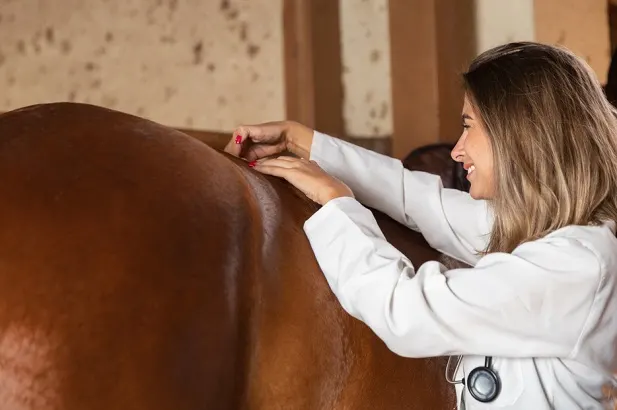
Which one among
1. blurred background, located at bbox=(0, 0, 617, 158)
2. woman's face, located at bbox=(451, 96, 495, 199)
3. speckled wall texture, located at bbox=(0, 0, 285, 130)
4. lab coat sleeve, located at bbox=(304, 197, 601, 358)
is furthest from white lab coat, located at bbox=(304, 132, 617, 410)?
speckled wall texture, located at bbox=(0, 0, 285, 130)

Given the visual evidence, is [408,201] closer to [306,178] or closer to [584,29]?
[306,178]

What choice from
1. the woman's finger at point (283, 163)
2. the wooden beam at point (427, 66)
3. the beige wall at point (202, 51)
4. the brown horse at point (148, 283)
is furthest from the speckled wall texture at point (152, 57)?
the brown horse at point (148, 283)

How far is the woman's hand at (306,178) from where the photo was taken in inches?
31.0

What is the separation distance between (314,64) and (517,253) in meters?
1.10

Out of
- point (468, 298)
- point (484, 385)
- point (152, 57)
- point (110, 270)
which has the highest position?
point (152, 57)

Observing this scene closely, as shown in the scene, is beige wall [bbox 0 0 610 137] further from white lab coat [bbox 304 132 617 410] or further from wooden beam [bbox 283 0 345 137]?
white lab coat [bbox 304 132 617 410]

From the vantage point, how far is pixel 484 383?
0.77 metres

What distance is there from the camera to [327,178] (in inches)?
32.2

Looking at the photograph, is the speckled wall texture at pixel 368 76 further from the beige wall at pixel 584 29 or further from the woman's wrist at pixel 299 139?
the woman's wrist at pixel 299 139

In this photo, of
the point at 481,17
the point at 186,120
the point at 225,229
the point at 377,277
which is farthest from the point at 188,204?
the point at 481,17

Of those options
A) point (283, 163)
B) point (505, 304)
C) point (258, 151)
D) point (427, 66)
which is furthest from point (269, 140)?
point (427, 66)

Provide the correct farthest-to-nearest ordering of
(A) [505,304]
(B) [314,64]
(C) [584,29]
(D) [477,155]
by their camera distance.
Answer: (B) [314,64] < (C) [584,29] < (D) [477,155] < (A) [505,304]

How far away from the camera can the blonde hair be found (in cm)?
82

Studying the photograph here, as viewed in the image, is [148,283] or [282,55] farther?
[282,55]
